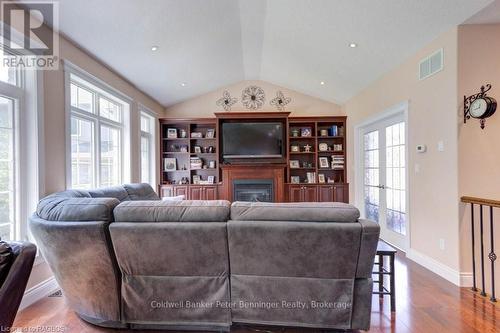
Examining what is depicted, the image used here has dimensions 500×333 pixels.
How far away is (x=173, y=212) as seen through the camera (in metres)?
1.84

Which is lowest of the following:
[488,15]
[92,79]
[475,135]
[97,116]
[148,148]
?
[475,135]

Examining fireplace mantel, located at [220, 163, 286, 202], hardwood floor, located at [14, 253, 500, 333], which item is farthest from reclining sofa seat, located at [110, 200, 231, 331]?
fireplace mantel, located at [220, 163, 286, 202]

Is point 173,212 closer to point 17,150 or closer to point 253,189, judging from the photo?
point 17,150

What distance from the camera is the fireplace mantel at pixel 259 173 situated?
5688 mm

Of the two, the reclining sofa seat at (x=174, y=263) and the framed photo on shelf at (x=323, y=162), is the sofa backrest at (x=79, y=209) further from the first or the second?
the framed photo on shelf at (x=323, y=162)

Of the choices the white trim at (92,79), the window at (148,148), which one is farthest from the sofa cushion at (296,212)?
the window at (148,148)

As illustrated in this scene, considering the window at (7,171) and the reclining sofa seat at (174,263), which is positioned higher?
the window at (7,171)

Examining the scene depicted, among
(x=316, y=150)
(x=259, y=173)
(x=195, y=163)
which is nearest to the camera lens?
(x=259, y=173)

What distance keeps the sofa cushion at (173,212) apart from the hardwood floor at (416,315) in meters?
0.89

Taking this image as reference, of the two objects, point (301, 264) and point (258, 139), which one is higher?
point (258, 139)

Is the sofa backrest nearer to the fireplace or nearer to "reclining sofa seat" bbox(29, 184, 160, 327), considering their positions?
"reclining sofa seat" bbox(29, 184, 160, 327)

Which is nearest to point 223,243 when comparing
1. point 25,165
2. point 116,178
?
point 25,165

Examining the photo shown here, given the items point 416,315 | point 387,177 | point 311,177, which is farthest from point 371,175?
point 416,315

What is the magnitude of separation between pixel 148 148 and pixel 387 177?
183 inches
